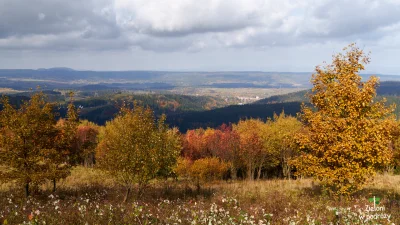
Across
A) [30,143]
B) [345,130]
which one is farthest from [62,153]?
[345,130]

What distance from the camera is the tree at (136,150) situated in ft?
66.1

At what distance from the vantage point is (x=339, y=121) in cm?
1834

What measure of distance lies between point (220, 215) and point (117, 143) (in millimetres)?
11354

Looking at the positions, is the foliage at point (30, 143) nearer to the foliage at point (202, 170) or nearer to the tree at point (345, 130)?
the tree at point (345, 130)

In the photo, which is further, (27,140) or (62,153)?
(62,153)

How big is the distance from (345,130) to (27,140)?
21.2 meters

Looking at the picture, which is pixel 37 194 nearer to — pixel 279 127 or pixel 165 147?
pixel 165 147

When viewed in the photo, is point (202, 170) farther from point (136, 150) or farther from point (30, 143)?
point (30, 143)

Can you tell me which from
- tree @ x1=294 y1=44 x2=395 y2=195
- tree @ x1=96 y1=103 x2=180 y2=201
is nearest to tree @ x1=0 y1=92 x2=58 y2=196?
tree @ x1=96 y1=103 x2=180 y2=201

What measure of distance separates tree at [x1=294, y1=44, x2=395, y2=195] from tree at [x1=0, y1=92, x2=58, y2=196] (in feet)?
57.8

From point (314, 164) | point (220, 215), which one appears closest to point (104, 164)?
point (220, 215)

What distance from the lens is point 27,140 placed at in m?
21.1

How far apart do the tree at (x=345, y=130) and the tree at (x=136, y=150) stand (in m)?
9.48

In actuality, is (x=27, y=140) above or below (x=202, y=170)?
above
